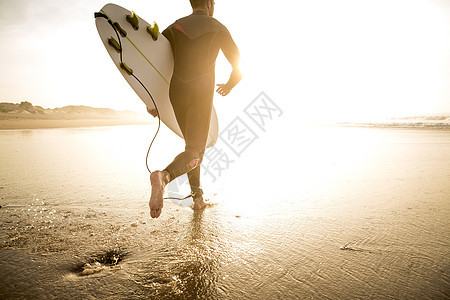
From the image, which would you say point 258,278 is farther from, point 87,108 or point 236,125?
point 87,108

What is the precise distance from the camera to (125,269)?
4.55 ft

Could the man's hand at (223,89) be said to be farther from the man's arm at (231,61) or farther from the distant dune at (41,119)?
the distant dune at (41,119)

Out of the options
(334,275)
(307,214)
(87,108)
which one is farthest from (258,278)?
(87,108)

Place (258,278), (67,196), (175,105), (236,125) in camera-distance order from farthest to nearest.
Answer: (236,125) → (67,196) → (175,105) → (258,278)

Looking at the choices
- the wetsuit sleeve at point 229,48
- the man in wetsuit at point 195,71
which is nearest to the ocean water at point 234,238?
the man in wetsuit at point 195,71

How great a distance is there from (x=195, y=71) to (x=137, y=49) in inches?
21.2

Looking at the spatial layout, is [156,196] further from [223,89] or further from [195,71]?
[223,89]

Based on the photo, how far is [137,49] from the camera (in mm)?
2123

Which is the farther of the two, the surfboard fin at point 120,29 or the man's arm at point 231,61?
the man's arm at point 231,61

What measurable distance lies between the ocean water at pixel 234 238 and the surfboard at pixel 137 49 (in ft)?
3.61

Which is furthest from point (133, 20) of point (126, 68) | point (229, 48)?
point (229, 48)

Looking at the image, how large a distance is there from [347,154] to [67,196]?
4.69 meters

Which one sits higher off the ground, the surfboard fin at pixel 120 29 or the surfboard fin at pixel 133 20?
the surfboard fin at pixel 133 20

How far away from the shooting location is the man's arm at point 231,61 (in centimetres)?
213
